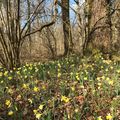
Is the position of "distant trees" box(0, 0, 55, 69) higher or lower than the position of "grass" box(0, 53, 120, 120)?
higher

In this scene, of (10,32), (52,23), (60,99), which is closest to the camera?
(60,99)

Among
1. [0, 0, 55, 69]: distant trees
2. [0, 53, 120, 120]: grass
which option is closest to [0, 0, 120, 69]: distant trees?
[0, 0, 55, 69]: distant trees

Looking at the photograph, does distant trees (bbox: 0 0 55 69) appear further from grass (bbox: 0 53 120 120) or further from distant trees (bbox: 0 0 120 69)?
grass (bbox: 0 53 120 120)

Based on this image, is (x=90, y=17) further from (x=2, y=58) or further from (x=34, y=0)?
(x=34, y=0)

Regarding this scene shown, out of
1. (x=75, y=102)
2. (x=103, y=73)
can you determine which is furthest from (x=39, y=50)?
(x=75, y=102)

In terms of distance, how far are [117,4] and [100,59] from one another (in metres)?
3.26

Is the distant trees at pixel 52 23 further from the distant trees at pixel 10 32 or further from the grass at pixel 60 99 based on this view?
the grass at pixel 60 99

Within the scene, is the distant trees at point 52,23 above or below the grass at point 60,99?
above

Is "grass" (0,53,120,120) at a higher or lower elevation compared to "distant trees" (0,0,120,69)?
lower

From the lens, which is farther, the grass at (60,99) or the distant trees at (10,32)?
the distant trees at (10,32)

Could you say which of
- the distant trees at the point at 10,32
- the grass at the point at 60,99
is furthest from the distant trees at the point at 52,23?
the grass at the point at 60,99

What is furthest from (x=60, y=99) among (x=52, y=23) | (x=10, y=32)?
(x=52, y=23)

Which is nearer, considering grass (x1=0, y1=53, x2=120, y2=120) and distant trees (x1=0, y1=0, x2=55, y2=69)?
grass (x1=0, y1=53, x2=120, y2=120)

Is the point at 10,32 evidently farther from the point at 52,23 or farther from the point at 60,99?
the point at 60,99
